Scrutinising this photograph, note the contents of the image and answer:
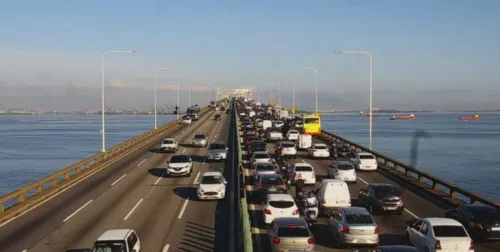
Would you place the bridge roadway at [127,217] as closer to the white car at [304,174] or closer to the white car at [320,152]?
the white car at [304,174]

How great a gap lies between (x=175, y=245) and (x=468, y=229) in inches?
447

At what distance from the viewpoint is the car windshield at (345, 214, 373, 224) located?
807 inches

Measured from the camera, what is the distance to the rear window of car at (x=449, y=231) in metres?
18.6

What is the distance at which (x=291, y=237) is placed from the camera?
61.3ft

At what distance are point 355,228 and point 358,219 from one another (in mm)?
632

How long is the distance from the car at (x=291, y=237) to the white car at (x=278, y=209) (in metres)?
3.84

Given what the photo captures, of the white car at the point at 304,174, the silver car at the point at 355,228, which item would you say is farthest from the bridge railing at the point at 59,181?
the silver car at the point at 355,228

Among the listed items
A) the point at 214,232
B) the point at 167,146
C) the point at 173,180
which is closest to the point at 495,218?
the point at 214,232

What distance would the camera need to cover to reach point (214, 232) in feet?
74.3

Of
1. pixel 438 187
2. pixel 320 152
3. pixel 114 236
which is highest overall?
pixel 114 236

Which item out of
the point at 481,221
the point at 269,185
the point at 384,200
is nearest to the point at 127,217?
the point at 269,185

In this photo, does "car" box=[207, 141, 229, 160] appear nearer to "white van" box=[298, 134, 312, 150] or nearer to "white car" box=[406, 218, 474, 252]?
"white van" box=[298, 134, 312, 150]

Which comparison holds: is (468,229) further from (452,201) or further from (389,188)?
(452,201)

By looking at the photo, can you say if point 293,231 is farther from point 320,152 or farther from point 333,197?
point 320,152
